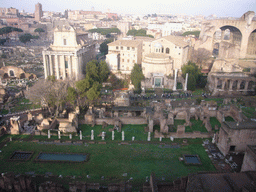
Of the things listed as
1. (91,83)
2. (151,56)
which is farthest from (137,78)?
(91,83)

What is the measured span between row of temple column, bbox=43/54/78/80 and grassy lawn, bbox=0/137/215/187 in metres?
21.4

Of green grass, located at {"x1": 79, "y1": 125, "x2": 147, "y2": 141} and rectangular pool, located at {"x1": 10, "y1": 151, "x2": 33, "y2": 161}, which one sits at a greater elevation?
green grass, located at {"x1": 79, "y1": 125, "x2": 147, "y2": 141}

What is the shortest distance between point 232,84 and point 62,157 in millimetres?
30236

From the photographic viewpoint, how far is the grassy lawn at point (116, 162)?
18500mm

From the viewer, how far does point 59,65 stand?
42.0 metres

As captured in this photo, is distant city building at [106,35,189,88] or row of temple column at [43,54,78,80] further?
distant city building at [106,35,189,88]

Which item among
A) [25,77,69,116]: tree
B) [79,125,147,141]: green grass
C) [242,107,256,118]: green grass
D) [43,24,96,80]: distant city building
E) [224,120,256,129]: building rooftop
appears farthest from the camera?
[43,24,96,80]: distant city building

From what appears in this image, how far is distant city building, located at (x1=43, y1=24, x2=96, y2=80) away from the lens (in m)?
40.9

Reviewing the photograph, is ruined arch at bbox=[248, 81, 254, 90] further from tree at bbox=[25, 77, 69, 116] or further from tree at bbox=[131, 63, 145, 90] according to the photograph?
tree at bbox=[25, 77, 69, 116]

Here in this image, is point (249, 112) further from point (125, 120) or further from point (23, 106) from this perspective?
point (23, 106)

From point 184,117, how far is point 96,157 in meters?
13.6

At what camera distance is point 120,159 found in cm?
2034

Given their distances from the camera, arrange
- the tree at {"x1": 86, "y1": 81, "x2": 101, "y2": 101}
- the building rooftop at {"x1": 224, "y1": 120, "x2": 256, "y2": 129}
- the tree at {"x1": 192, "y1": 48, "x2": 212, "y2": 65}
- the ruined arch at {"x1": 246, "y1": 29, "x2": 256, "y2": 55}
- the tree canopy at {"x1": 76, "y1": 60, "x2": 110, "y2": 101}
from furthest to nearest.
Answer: the ruined arch at {"x1": 246, "y1": 29, "x2": 256, "y2": 55} < the tree at {"x1": 192, "y1": 48, "x2": 212, "y2": 65} < the tree canopy at {"x1": 76, "y1": 60, "x2": 110, "y2": 101} < the tree at {"x1": 86, "y1": 81, "x2": 101, "y2": 101} < the building rooftop at {"x1": 224, "y1": 120, "x2": 256, "y2": 129}

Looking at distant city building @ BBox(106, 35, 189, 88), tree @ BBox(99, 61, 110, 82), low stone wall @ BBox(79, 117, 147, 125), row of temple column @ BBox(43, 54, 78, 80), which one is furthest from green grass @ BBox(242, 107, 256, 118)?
row of temple column @ BBox(43, 54, 78, 80)
